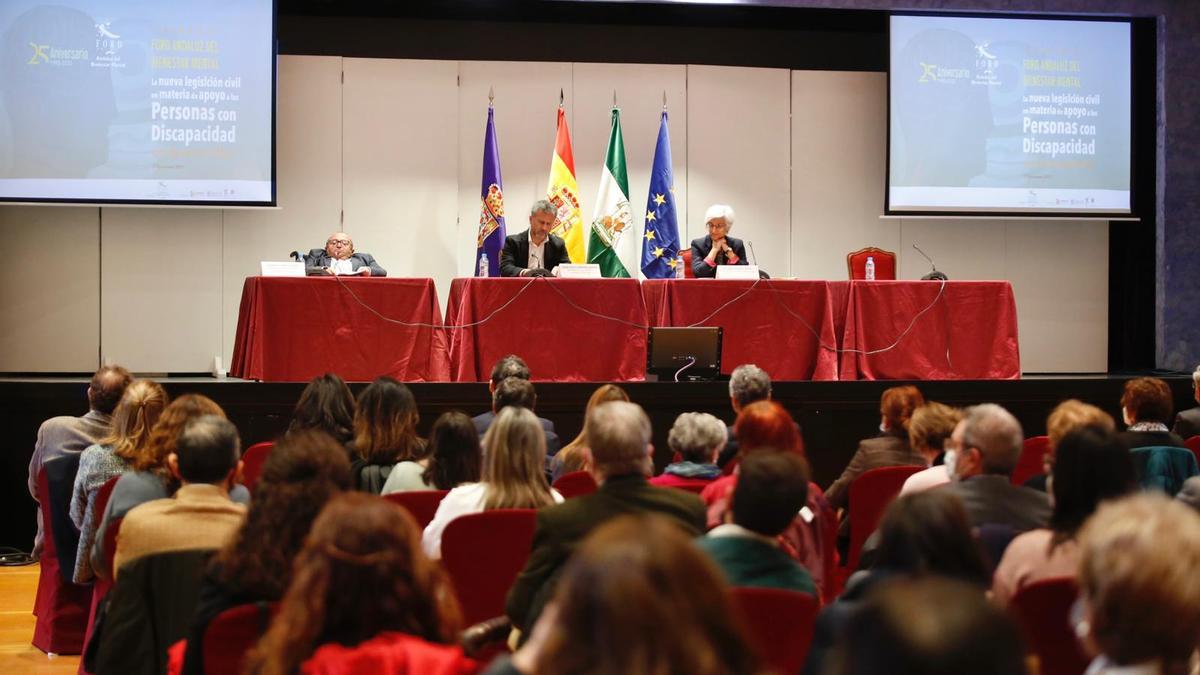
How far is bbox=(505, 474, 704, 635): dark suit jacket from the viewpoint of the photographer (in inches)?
105

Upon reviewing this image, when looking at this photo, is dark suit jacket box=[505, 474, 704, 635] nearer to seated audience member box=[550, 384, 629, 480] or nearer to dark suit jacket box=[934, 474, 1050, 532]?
dark suit jacket box=[934, 474, 1050, 532]

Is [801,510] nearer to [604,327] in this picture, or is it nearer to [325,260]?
[604,327]

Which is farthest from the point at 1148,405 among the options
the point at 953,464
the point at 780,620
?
the point at 780,620

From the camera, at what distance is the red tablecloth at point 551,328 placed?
270 inches

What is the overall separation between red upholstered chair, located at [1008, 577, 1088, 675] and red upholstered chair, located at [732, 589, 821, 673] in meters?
0.45

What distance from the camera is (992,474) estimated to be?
124 inches

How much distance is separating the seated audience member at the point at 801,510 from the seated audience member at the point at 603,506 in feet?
0.93

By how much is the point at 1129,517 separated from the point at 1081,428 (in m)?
1.11

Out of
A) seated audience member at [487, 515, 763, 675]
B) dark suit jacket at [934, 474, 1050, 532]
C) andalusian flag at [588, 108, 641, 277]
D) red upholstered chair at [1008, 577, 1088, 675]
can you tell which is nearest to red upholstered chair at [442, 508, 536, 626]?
dark suit jacket at [934, 474, 1050, 532]

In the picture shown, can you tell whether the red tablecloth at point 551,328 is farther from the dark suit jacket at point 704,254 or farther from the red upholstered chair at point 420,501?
the red upholstered chair at point 420,501

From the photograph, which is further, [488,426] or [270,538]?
[488,426]

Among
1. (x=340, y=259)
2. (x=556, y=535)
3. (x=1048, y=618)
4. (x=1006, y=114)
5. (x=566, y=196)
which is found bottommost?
(x=1048, y=618)

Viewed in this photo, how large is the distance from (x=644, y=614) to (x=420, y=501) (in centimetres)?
237

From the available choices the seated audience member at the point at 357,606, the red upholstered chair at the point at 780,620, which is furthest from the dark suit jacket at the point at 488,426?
the seated audience member at the point at 357,606
